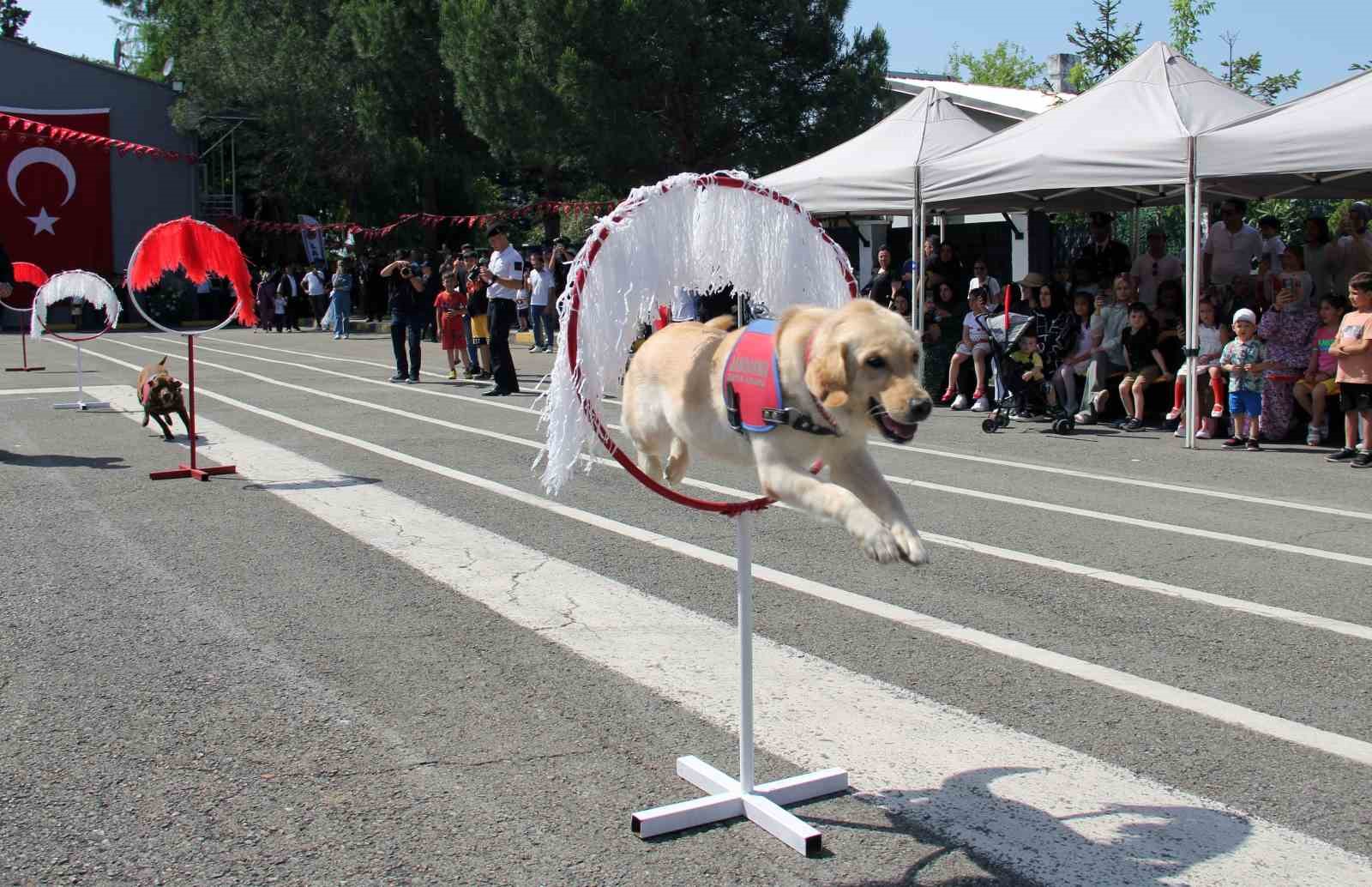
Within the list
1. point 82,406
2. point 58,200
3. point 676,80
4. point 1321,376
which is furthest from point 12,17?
point 1321,376

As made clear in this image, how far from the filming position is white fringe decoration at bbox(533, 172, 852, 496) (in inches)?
142

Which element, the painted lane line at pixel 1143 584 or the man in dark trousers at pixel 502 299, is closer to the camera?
the painted lane line at pixel 1143 584

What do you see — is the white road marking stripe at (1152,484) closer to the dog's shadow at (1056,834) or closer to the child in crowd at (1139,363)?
the child in crowd at (1139,363)

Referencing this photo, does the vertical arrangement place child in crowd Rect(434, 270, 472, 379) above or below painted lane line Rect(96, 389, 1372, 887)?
above

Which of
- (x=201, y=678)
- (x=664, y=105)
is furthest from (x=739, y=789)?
(x=664, y=105)

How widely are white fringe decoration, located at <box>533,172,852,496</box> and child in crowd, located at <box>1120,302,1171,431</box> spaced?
10812mm

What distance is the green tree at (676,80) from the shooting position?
100 ft

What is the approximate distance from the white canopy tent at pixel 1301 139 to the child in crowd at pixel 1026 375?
286 cm

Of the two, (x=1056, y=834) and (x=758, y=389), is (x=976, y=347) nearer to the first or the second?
(x=1056, y=834)

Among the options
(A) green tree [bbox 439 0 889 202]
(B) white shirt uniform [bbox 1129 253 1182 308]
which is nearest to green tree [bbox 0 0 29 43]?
(A) green tree [bbox 439 0 889 202]

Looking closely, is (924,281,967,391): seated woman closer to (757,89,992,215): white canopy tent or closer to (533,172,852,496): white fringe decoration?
(757,89,992,215): white canopy tent

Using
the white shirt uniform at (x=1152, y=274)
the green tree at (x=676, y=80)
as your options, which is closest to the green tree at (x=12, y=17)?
the green tree at (x=676, y=80)

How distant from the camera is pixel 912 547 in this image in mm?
3236

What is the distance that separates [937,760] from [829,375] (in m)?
1.97
